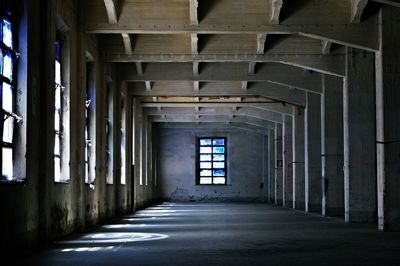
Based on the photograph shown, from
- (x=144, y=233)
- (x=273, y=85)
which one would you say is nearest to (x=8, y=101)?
(x=144, y=233)

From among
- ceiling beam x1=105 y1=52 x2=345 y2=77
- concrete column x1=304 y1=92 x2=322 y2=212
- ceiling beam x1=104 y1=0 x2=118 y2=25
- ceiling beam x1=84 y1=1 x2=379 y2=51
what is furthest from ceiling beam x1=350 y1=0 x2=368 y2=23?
concrete column x1=304 y1=92 x2=322 y2=212

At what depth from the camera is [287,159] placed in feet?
128

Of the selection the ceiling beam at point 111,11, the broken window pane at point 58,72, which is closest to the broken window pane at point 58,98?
the broken window pane at point 58,72

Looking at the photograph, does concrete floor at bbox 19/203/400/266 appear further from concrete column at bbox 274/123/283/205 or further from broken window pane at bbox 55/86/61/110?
concrete column at bbox 274/123/283/205

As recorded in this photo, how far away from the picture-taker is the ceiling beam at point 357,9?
58.7 feet

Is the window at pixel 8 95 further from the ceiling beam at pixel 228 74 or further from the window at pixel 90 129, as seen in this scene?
the ceiling beam at pixel 228 74

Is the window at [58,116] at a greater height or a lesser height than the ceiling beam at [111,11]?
lesser

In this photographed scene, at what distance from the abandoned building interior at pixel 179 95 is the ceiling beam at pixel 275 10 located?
1.2 inches

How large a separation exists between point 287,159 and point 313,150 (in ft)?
29.0

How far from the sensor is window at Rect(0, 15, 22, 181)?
11773 mm

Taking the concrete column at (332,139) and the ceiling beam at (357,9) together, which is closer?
the ceiling beam at (357,9)

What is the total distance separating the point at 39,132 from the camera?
13.8 metres

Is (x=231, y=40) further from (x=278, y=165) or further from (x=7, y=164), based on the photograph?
(x=278, y=165)

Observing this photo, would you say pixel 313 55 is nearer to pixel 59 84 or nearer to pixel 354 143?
pixel 354 143
